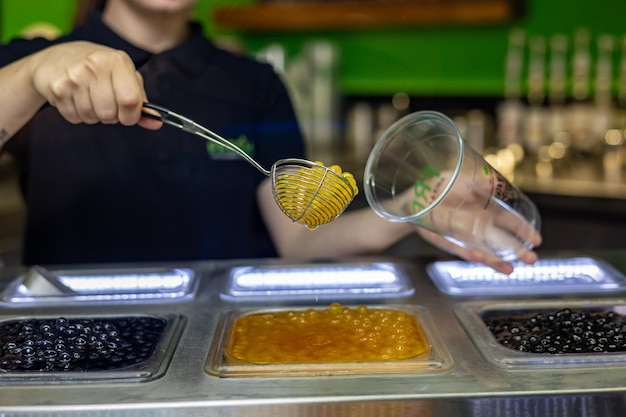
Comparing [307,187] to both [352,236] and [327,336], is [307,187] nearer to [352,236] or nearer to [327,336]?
[327,336]

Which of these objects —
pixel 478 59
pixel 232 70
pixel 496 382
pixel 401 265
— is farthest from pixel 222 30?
pixel 496 382

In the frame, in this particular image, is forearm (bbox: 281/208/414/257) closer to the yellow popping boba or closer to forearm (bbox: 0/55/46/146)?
the yellow popping boba

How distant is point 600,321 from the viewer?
3.65 ft

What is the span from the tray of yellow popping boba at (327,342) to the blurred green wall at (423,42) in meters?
2.67

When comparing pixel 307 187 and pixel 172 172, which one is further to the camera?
pixel 172 172

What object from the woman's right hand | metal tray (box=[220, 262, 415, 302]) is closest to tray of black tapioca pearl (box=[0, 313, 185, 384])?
metal tray (box=[220, 262, 415, 302])

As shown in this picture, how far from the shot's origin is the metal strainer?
1073 mm

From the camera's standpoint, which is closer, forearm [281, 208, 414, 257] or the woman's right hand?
the woman's right hand

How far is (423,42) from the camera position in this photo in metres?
3.76

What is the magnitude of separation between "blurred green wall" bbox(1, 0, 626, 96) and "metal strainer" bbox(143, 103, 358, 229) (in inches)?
107

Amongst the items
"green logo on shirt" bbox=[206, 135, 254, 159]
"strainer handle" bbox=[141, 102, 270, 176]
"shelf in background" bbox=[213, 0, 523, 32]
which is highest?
"strainer handle" bbox=[141, 102, 270, 176]

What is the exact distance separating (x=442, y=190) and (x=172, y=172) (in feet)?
2.50

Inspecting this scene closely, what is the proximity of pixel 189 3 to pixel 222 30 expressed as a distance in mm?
2417

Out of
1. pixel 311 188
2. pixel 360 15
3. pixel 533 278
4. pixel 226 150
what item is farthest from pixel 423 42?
pixel 311 188
